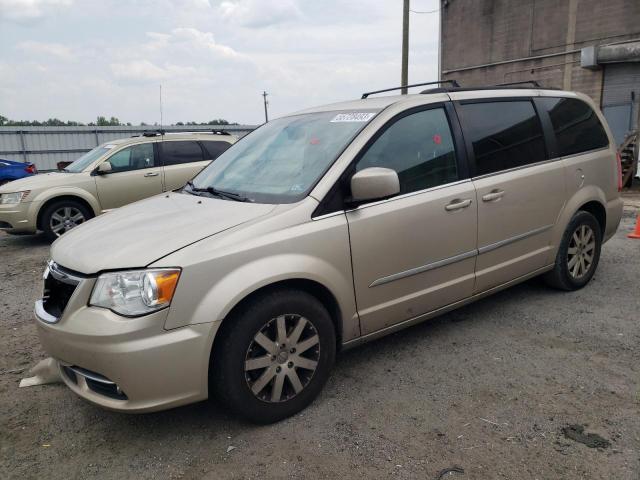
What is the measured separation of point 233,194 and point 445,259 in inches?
58.2

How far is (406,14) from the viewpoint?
54.6 feet

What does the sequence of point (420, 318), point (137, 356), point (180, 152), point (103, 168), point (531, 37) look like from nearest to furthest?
point (137, 356)
point (420, 318)
point (103, 168)
point (180, 152)
point (531, 37)

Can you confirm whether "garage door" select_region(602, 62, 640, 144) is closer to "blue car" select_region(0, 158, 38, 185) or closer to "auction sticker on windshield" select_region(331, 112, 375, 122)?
"auction sticker on windshield" select_region(331, 112, 375, 122)

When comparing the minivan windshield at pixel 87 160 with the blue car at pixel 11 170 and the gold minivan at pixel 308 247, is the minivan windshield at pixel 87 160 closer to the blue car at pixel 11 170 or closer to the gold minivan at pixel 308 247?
the gold minivan at pixel 308 247

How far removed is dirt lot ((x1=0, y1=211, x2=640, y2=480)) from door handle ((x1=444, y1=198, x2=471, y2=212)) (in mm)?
1010

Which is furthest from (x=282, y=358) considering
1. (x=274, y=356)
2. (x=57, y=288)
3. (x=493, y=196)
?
(x=493, y=196)

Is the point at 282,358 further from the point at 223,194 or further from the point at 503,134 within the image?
the point at 503,134

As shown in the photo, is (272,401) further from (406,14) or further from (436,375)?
(406,14)

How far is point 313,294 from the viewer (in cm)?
298

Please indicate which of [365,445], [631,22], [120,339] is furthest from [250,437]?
[631,22]

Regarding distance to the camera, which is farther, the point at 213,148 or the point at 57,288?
the point at 213,148

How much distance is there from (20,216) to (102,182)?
51.0 inches

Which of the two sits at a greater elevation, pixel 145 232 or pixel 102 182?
pixel 145 232

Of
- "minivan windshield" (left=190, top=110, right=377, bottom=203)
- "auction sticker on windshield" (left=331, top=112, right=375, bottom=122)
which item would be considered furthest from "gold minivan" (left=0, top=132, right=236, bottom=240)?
"auction sticker on windshield" (left=331, top=112, right=375, bottom=122)
